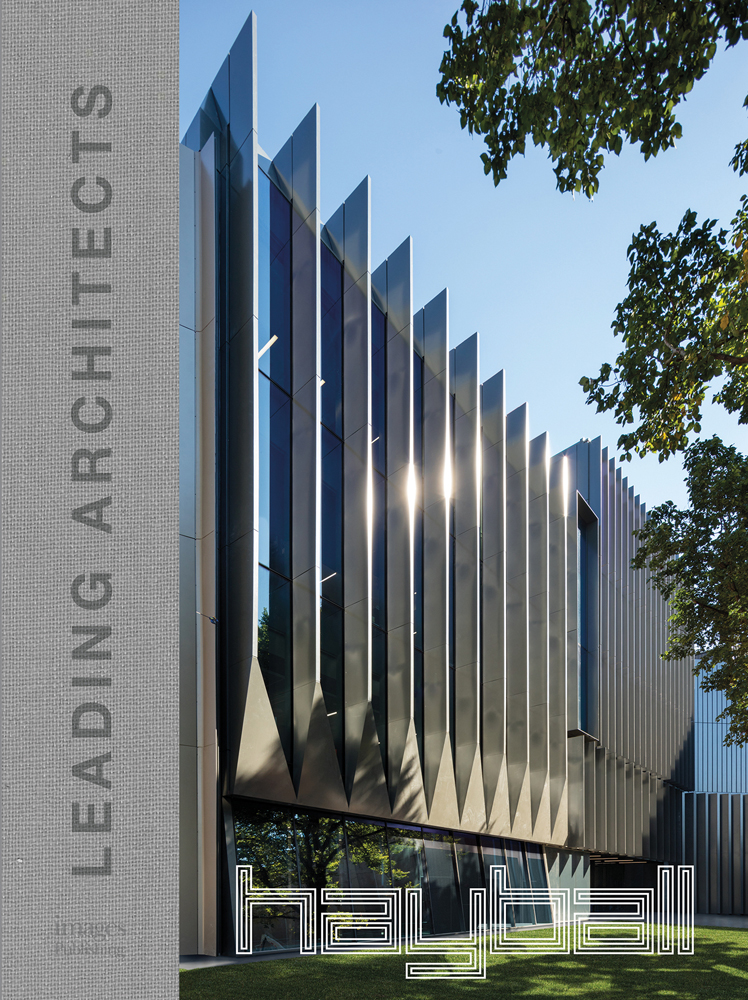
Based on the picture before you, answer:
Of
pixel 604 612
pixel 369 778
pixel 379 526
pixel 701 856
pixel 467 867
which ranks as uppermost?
pixel 379 526

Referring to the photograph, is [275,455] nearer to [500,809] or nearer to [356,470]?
[356,470]

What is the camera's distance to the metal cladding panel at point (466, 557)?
24547mm

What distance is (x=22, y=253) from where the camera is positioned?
6.16 meters

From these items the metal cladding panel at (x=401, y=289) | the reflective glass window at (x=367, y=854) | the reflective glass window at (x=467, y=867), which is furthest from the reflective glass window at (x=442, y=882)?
the metal cladding panel at (x=401, y=289)

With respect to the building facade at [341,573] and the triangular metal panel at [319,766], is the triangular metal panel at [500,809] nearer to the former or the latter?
the building facade at [341,573]

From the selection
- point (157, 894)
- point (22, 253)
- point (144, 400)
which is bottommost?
point (157, 894)

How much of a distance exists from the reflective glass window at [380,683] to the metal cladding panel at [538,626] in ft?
36.1

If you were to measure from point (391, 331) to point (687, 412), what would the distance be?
1145cm

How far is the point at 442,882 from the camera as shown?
2244 cm

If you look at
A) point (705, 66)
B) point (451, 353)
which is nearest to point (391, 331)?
point (451, 353)

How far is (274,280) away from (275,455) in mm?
3431

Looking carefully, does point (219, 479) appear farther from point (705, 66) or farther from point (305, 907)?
point (705, 66)

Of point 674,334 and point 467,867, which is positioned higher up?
point 674,334

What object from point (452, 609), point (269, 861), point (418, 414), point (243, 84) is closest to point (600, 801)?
point (452, 609)
